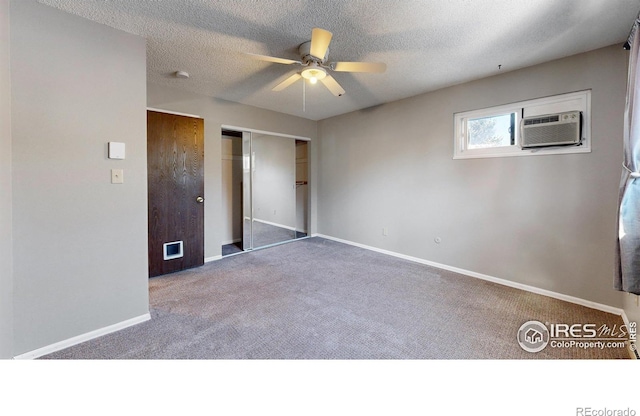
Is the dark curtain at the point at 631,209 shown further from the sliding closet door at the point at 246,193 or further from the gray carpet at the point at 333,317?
the sliding closet door at the point at 246,193

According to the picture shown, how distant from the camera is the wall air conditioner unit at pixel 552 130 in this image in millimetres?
2316

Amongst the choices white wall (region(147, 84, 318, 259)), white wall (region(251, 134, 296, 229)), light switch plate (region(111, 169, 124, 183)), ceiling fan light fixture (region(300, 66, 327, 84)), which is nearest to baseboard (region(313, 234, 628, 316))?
white wall (region(251, 134, 296, 229))

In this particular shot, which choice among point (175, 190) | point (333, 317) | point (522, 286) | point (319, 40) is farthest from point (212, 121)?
point (522, 286)

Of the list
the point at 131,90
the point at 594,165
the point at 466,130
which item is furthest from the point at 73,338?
the point at 594,165

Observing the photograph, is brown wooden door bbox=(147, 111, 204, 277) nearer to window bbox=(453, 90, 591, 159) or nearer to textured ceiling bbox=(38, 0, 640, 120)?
textured ceiling bbox=(38, 0, 640, 120)

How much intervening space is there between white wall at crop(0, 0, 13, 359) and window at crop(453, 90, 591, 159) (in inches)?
162

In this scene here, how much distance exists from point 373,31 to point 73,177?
2.60m

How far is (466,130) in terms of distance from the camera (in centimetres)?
313

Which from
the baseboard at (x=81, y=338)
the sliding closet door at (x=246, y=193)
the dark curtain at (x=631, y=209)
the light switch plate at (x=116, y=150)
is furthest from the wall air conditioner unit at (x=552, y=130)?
the baseboard at (x=81, y=338)

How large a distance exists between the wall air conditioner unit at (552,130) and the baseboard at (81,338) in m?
4.15

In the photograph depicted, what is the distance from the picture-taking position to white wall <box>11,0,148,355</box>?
5.16 feet

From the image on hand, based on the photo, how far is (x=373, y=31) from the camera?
2021 mm

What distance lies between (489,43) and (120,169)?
11.1ft
